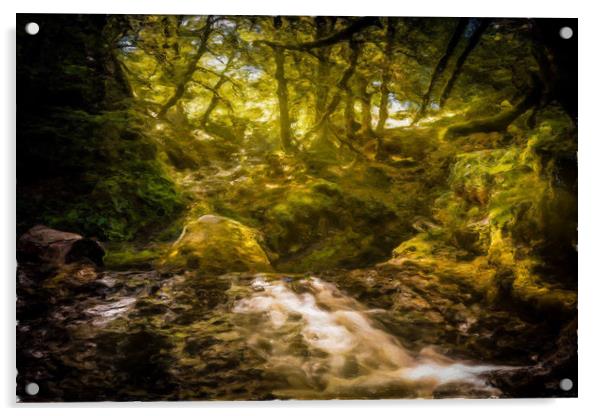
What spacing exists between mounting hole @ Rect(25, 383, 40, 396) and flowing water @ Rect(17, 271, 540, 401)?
1.3 inches

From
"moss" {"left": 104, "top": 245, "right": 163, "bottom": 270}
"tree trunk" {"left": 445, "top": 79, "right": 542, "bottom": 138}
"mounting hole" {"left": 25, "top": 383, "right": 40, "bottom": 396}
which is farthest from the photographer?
"tree trunk" {"left": 445, "top": 79, "right": 542, "bottom": 138}

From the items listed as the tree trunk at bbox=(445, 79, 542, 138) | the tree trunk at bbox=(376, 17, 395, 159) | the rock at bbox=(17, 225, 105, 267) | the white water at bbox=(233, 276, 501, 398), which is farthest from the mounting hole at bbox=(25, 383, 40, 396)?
the tree trunk at bbox=(445, 79, 542, 138)

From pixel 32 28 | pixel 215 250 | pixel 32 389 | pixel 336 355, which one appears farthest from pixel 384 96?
pixel 32 389

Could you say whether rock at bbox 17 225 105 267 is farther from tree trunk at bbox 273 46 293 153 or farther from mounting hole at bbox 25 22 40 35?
tree trunk at bbox 273 46 293 153

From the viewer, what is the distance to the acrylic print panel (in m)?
2.60

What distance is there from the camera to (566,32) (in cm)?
273

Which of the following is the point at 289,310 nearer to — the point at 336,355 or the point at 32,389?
the point at 336,355

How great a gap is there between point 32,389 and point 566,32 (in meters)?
3.56

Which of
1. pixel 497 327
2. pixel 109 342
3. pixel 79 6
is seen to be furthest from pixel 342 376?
pixel 79 6

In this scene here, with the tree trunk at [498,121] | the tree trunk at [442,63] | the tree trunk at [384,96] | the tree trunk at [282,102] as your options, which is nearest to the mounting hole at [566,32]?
the tree trunk at [498,121]

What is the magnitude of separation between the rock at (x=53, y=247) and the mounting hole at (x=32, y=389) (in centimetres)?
64

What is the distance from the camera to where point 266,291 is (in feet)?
8.82

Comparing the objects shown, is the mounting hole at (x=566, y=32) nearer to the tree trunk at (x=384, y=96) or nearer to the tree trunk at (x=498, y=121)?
the tree trunk at (x=498, y=121)

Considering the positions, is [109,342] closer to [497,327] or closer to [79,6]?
[79,6]
